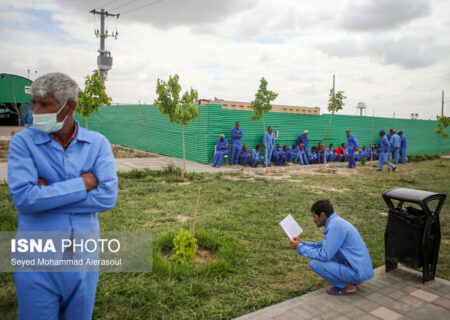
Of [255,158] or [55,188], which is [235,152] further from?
[55,188]

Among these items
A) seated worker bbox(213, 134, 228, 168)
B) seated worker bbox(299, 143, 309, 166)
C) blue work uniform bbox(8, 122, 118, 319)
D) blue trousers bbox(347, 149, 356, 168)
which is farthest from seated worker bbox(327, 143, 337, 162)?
blue work uniform bbox(8, 122, 118, 319)

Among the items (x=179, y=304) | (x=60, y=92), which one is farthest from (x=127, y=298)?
(x=60, y=92)

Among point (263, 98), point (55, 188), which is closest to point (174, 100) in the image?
point (263, 98)

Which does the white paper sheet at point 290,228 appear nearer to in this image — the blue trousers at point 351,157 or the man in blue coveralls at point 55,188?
the man in blue coveralls at point 55,188

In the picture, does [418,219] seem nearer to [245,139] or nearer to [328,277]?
[328,277]

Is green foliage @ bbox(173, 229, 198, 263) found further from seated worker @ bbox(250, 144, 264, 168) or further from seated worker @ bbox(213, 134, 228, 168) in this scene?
seated worker @ bbox(250, 144, 264, 168)

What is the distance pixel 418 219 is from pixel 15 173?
13.5 ft

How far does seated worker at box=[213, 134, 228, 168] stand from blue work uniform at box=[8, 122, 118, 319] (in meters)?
13.1

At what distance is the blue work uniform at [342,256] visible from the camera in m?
3.68

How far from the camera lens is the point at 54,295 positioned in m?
1.91

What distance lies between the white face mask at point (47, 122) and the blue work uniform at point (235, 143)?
13.8 meters

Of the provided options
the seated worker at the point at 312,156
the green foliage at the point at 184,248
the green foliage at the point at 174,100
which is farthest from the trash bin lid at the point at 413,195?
the seated worker at the point at 312,156

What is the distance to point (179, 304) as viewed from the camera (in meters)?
3.57

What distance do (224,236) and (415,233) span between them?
2.64 meters
